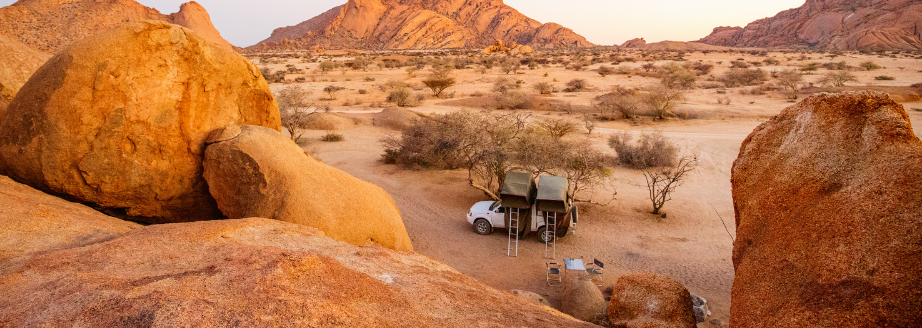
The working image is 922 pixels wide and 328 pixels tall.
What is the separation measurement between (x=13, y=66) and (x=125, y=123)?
3954mm

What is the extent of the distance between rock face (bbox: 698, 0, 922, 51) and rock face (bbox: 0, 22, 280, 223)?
9321cm

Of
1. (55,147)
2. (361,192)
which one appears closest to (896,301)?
(361,192)

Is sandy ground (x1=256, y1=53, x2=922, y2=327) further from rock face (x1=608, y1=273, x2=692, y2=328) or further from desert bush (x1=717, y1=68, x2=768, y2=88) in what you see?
desert bush (x1=717, y1=68, x2=768, y2=88)

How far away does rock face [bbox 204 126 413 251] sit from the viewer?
6.82m

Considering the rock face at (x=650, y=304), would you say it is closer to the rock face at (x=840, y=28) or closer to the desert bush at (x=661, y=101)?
the desert bush at (x=661, y=101)

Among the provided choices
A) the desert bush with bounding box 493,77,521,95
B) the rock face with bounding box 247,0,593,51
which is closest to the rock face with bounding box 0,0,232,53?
the desert bush with bounding box 493,77,521,95

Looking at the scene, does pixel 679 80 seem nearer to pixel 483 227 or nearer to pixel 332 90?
pixel 332 90

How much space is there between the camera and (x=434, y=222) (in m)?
12.4

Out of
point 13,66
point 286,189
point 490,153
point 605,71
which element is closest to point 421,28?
point 605,71

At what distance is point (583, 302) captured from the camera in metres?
7.58

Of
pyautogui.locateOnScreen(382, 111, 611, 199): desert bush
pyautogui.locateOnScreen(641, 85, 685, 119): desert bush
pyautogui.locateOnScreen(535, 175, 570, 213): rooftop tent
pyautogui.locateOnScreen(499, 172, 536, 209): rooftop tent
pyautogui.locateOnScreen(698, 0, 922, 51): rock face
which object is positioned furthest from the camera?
pyautogui.locateOnScreen(698, 0, 922, 51): rock face

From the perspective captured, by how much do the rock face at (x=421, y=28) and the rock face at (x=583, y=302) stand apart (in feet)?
380

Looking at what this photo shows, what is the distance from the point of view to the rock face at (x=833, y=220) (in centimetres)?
280

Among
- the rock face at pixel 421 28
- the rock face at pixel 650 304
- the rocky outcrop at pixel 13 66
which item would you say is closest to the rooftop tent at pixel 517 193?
the rock face at pixel 650 304
